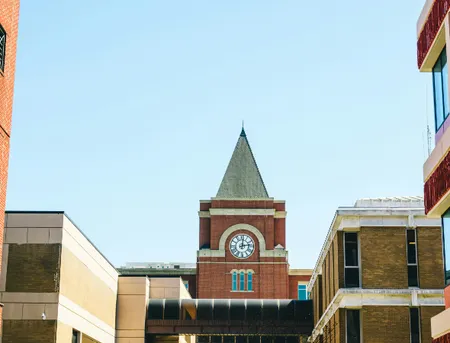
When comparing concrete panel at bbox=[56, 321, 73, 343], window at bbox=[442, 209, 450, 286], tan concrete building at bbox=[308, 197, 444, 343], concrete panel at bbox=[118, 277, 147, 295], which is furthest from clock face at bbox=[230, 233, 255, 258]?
window at bbox=[442, 209, 450, 286]

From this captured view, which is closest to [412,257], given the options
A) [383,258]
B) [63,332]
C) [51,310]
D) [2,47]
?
[383,258]

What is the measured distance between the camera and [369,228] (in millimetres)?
36344

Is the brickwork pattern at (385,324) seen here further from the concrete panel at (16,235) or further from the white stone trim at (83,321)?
the concrete panel at (16,235)

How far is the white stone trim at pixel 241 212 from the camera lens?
80.2 metres

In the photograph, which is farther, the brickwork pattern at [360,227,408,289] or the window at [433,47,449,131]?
the brickwork pattern at [360,227,408,289]

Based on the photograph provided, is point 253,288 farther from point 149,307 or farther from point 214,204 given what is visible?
point 149,307

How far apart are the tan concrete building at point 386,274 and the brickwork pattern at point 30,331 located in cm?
1171

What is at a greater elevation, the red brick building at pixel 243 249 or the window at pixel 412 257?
the red brick building at pixel 243 249

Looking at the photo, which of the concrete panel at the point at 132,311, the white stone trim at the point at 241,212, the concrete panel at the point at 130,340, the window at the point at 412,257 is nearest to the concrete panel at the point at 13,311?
the concrete panel at the point at 130,340

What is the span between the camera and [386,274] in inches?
1417

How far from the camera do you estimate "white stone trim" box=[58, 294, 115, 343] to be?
3430 centimetres

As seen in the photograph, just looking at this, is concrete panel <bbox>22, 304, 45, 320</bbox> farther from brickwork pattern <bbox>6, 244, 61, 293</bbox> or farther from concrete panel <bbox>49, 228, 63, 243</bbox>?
concrete panel <bbox>49, 228, 63, 243</bbox>

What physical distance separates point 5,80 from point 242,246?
5901 centimetres

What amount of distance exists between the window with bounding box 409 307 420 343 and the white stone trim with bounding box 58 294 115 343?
13.8 meters
